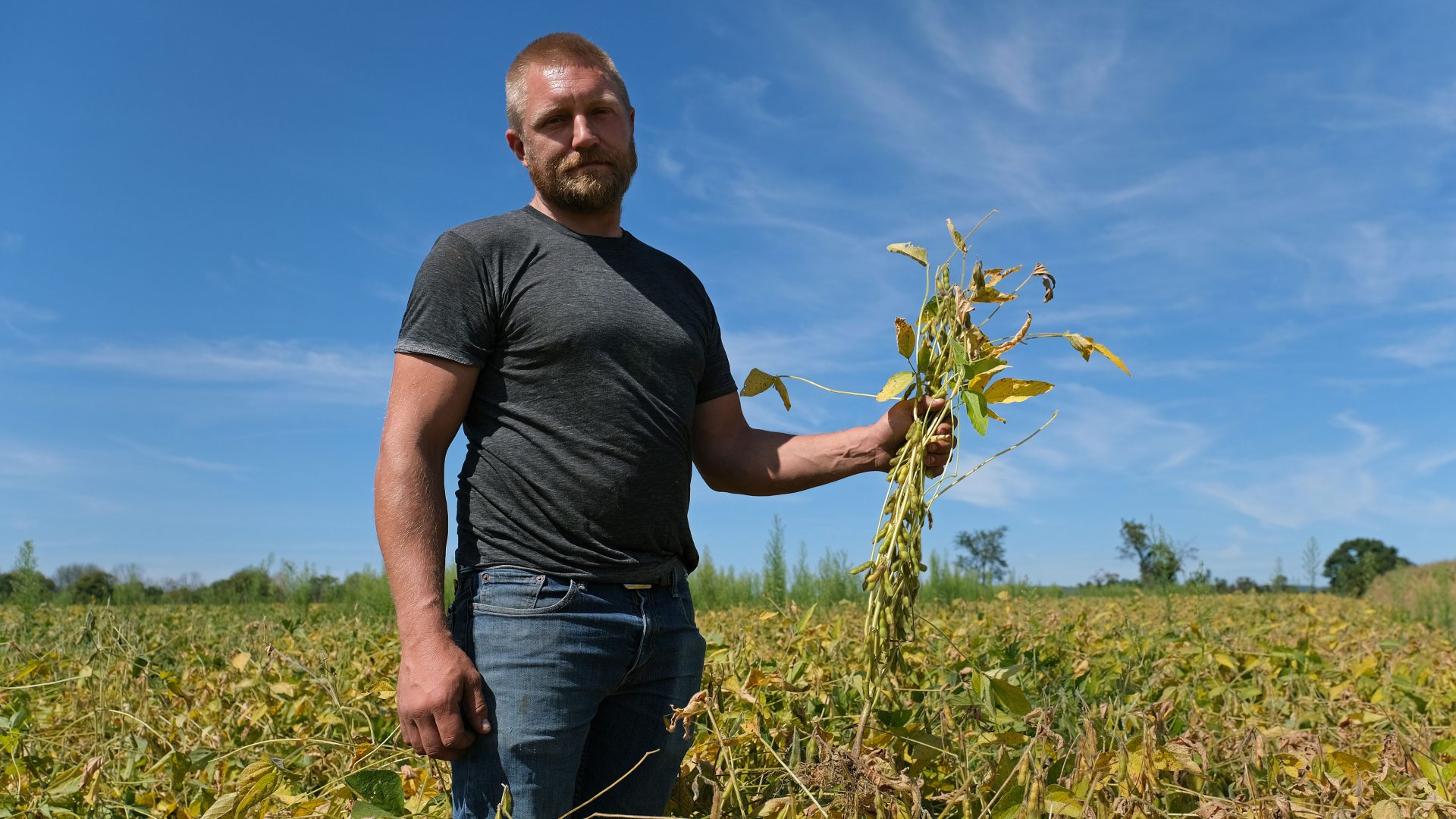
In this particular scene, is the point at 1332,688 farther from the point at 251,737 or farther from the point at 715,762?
the point at 251,737

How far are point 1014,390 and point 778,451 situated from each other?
0.74 m

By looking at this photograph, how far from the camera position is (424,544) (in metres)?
1.93

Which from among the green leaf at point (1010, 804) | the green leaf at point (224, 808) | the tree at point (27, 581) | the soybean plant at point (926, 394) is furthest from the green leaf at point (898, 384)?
the tree at point (27, 581)

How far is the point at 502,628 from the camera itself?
1.94 metres

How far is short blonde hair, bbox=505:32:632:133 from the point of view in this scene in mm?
2344

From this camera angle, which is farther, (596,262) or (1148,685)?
(1148,685)

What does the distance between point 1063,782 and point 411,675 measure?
1151mm

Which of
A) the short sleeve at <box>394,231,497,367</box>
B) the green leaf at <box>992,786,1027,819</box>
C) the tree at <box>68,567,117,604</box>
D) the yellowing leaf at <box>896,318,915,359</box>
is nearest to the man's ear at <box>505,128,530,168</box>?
the short sleeve at <box>394,231,497,367</box>

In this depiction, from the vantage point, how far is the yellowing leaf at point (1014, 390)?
6.03ft

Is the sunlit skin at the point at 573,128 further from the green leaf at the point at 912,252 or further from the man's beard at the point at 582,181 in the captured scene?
the green leaf at the point at 912,252

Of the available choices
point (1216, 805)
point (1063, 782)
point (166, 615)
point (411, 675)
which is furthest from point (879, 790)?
point (166, 615)

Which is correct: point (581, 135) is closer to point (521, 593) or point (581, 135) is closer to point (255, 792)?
point (521, 593)

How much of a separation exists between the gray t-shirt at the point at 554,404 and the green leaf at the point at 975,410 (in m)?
0.69

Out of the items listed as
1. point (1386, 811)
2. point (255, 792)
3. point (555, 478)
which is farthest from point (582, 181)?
point (1386, 811)
